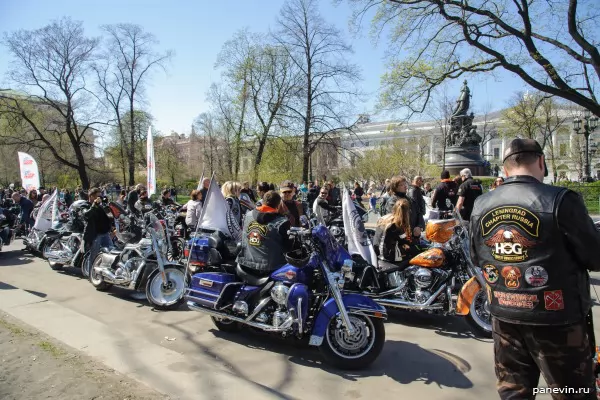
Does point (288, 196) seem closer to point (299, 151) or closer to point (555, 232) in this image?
point (555, 232)

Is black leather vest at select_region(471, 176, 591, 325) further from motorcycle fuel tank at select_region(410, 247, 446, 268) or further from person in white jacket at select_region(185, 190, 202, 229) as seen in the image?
person in white jacket at select_region(185, 190, 202, 229)

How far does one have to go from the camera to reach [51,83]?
2989 centimetres

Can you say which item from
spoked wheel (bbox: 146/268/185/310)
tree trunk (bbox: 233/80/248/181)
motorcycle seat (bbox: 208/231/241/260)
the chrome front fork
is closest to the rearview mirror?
the chrome front fork

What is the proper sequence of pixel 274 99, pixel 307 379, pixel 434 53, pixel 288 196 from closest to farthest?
1. pixel 307 379
2. pixel 288 196
3. pixel 434 53
4. pixel 274 99

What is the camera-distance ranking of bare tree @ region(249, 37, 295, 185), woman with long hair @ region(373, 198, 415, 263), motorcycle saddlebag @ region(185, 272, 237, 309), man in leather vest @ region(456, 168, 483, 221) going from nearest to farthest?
motorcycle saddlebag @ region(185, 272, 237, 309) → woman with long hair @ region(373, 198, 415, 263) → man in leather vest @ region(456, 168, 483, 221) → bare tree @ region(249, 37, 295, 185)

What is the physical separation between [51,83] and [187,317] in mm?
29832

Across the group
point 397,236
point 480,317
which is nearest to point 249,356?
point 397,236

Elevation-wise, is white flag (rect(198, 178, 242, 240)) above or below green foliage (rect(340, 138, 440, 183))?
below

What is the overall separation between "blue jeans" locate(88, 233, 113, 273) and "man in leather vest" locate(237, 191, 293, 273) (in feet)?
14.2

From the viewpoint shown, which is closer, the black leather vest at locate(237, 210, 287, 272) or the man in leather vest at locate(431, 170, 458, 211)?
the black leather vest at locate(237, 210, 287, 272)

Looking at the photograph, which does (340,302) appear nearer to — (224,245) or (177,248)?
(224,245)

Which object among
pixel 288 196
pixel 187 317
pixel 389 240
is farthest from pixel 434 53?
pixel 187 317

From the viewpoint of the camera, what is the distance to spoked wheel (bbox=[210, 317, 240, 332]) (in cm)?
543

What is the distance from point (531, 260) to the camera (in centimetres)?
228
